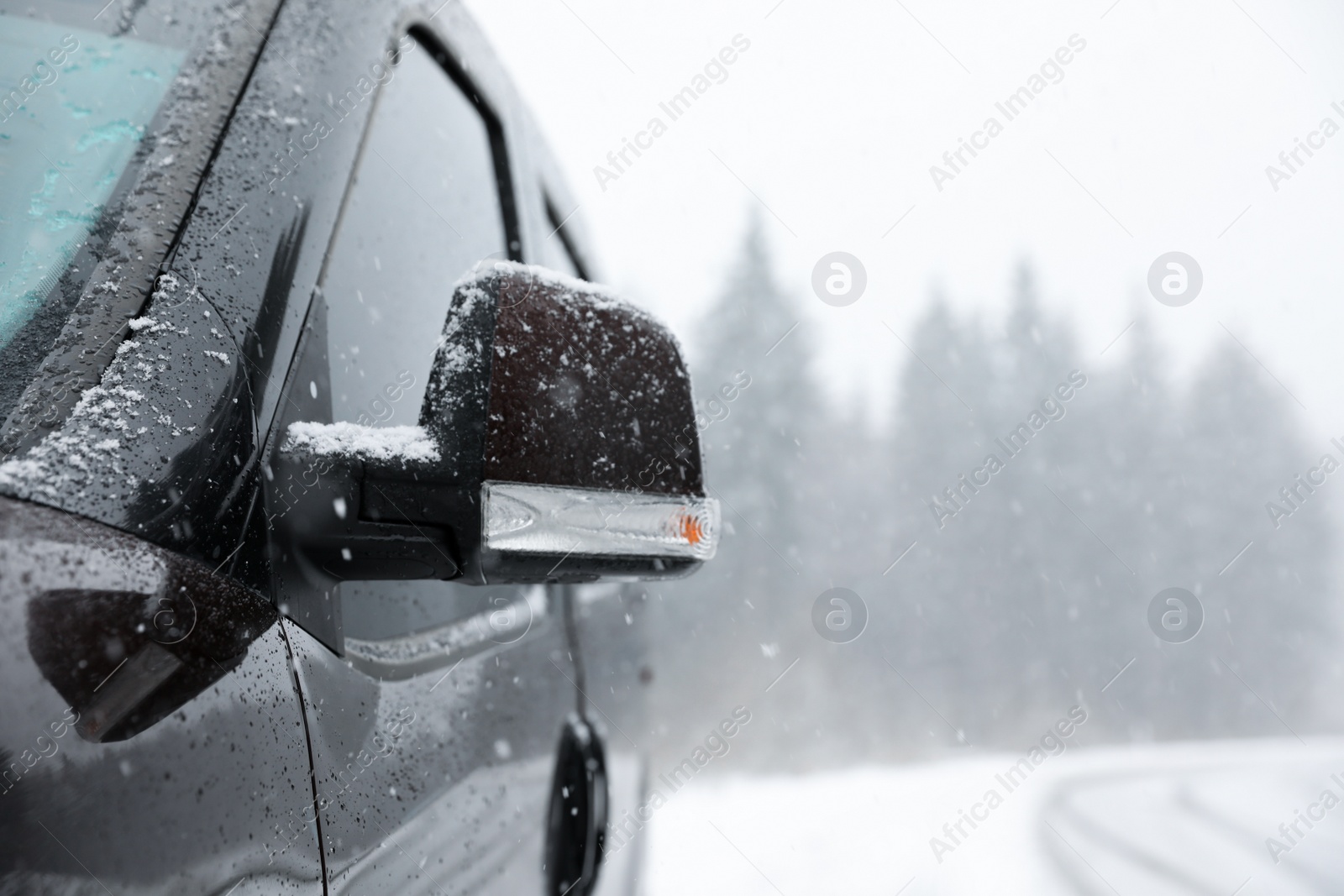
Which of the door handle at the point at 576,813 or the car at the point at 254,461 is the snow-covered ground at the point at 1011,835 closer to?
the door handle at the point at 576,813

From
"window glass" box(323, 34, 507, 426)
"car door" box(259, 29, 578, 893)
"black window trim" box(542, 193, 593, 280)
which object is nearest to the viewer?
"car door" box(259, 29, 578, 893)

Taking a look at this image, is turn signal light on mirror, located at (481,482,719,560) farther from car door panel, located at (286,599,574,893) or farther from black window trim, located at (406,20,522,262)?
black window trim, located at (406,20,522,262)

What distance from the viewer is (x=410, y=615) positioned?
1.26 meters

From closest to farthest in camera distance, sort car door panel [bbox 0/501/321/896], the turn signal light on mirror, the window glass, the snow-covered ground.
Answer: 1. car door panel [bbox 0/501/321/896]
2. the turn signal light on mirror
3. the window glass
4. the snow-covered ground

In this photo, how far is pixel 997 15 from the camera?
64.0 meters

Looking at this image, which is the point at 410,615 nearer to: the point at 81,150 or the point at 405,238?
the point at 405,238

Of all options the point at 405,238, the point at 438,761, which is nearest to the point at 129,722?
the point at 438,761

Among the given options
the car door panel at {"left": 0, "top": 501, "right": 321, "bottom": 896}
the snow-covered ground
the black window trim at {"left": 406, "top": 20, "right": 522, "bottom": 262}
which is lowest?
the snow-covered ground

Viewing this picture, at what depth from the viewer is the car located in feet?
1.90

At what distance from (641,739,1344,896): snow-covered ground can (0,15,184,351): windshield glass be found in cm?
260

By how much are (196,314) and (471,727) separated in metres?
0.81

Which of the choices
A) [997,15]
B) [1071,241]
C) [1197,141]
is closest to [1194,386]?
[1071,241]

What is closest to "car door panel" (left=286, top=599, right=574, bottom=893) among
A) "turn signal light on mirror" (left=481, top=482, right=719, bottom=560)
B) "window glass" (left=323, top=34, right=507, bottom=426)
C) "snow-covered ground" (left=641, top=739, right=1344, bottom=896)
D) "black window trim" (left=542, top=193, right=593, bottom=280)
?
"turn signal light on mirror" (left=481, top=482, right=719, bottom=560)

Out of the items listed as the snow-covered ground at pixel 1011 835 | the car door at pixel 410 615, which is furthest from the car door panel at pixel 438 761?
the snow-covered ground at pixel 1011 835
